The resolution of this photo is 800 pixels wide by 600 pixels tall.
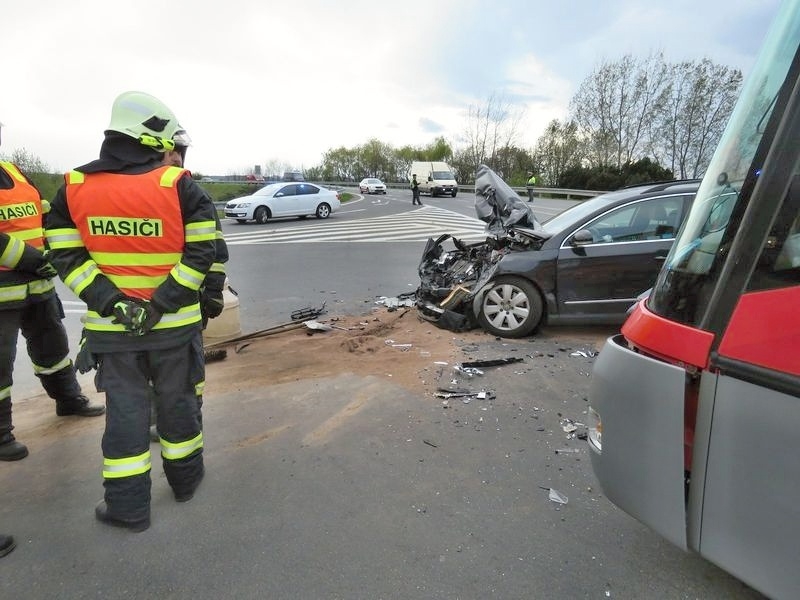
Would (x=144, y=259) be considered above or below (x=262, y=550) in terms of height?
above

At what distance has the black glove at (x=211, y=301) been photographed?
9.36 ft

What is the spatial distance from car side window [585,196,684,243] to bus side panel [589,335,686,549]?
3753 mm

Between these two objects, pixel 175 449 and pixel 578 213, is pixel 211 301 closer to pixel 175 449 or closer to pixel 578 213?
pixel 175 449

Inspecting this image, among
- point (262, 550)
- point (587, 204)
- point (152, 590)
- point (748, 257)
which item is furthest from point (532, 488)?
point (587, 204)

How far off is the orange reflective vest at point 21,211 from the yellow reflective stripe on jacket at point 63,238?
982 mm

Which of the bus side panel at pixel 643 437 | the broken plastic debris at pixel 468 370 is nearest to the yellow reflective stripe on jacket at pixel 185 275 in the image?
the bus side panel at pixel 643 437

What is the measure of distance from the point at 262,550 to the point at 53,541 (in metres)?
1.04

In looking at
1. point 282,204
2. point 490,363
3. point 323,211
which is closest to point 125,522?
point 490,363

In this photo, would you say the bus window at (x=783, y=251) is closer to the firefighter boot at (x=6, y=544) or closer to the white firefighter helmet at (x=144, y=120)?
the white firefighter helmet at (x=144, y=120)

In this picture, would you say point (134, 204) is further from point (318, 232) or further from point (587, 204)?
point (318, 232)

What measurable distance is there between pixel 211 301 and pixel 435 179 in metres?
36.6

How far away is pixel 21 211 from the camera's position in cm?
312

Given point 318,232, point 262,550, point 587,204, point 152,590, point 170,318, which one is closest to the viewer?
point 152,590

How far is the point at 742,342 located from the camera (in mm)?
1522
